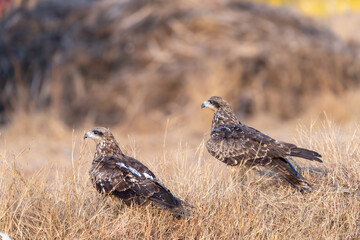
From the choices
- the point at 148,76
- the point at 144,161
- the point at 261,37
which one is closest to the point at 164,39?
the point at 148,76

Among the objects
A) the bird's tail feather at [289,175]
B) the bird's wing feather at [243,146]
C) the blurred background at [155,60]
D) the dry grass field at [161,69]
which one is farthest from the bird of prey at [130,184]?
the blurred background at [155,60]

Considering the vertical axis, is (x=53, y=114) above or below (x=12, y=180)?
above

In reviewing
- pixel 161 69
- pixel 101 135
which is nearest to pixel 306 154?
pixel 101 135

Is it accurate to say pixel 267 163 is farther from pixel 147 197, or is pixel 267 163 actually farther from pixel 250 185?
pixel 147 197

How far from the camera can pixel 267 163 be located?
589 cm

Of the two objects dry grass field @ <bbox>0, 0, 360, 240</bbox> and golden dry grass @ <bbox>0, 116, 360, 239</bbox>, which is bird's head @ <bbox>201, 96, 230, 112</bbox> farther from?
dry grass field @ <bbox>0, 0, 360, 240</bbox>

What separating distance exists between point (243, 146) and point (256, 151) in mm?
157

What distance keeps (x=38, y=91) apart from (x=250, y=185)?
12.5 meters

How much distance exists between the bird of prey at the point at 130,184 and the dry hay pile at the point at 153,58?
432 inches

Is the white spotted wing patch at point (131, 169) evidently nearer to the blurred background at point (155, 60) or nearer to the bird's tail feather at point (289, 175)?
the bird's tail feather at point (289, 175)

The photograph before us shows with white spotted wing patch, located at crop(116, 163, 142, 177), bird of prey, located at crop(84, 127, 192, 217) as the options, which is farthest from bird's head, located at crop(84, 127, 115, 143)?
white spotted wing patch, located at crop(116, 163, 142, 177)

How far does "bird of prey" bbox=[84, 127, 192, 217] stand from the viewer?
4969 millimetres

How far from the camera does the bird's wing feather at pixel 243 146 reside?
5910mm

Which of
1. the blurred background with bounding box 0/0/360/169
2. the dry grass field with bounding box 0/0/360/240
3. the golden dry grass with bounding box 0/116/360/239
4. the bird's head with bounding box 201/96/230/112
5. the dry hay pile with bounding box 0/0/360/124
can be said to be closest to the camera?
the golden dry grass with bounding box 0/116/360/239
